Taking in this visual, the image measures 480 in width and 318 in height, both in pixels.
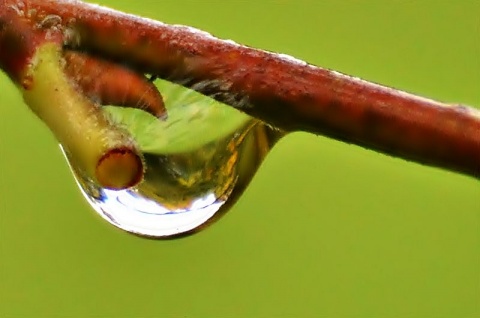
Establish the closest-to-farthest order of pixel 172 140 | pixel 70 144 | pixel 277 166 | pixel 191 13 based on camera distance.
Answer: pixel 70 144
pixel 172 140
pixel 191 13
pixel 277 166

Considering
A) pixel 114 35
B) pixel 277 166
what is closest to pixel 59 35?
pixel 114 35

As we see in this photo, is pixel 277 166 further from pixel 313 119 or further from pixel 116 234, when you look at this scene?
pixel 313 119

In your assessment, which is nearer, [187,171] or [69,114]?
[69,114]
